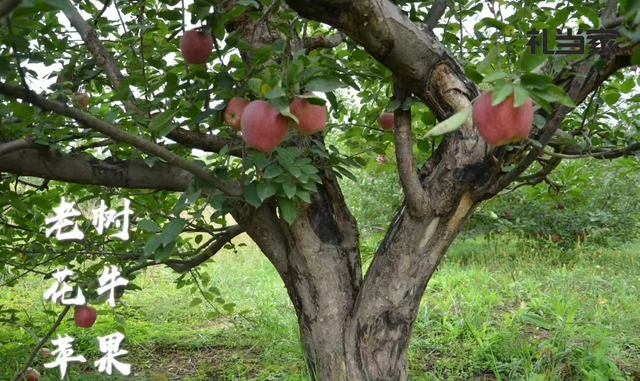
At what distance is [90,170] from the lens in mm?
1698

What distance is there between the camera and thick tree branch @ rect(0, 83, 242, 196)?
0.87 m

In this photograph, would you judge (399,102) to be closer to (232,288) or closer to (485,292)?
(485,292)

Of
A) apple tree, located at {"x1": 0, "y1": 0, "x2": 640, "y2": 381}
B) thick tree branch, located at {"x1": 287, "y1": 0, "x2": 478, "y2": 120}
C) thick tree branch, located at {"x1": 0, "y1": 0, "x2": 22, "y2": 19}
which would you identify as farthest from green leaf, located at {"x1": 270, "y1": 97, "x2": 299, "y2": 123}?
thick tree branch, located at {"x1": 0, "y1": 0, "x2": 22, "y2": 19}

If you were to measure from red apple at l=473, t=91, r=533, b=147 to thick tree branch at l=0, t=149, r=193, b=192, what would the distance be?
39.1 inches

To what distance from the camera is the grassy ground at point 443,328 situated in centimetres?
241

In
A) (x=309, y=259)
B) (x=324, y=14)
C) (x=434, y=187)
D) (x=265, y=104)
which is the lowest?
(x=309, y=259)

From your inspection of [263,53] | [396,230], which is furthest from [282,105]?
[396,230]

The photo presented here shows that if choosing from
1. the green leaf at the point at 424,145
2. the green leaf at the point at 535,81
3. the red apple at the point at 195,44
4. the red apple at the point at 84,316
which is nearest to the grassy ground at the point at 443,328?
the red apple at the point at 84,316

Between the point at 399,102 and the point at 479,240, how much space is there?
17.0 ft

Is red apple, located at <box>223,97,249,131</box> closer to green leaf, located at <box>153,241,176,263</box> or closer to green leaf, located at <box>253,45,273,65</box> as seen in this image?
green leaf, located at <box>253,45,273,65</box>

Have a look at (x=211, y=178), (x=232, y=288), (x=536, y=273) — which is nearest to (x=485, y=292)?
(x=536, y=273)

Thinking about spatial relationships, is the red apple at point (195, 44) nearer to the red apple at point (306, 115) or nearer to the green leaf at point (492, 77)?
the red apple at point (306, 115)

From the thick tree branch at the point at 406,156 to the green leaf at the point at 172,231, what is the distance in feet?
1.87

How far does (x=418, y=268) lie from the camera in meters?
1.70
